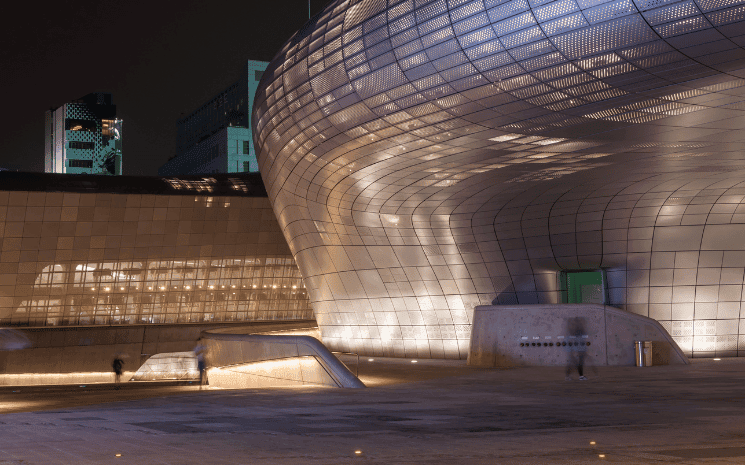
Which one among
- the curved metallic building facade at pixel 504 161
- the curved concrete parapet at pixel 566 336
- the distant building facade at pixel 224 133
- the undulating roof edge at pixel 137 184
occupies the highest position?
the distant building facade at pixel 224 133

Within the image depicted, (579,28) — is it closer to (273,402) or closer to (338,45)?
(338,45)

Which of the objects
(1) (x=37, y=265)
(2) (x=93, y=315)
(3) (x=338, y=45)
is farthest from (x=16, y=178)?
→ (3) (x=338, y=45)

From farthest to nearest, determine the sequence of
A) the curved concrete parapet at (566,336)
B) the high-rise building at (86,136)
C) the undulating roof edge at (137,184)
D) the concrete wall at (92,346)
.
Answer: the high-rise building at (86,136) → the concrete wall at (92,346) → the undulating roof edge at (137,184) → the curved concrete parapet at (566,336)

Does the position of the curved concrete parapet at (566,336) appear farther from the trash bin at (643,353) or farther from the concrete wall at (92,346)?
the concrete wall at (92,346)

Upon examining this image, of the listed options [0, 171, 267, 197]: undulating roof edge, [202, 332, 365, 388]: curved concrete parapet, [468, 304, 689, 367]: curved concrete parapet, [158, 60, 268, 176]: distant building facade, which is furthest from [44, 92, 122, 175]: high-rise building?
[468, 304, 689, 367]: curved concrete parapet

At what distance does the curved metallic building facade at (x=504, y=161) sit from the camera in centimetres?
1387

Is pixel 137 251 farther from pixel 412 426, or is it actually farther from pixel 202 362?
pixel 412 426

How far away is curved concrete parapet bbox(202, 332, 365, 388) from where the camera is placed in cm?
1595

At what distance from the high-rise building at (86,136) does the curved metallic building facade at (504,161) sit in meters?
128

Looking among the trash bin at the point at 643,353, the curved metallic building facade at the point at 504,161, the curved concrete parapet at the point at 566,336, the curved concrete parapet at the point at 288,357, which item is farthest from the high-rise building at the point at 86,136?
the trash bin at the point at 643,353

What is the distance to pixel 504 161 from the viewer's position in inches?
765

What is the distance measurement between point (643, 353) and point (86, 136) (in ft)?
473

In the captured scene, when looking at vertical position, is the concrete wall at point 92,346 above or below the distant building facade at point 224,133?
below

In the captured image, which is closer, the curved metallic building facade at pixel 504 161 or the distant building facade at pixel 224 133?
the curved metallic building facade at pixel 504 161
